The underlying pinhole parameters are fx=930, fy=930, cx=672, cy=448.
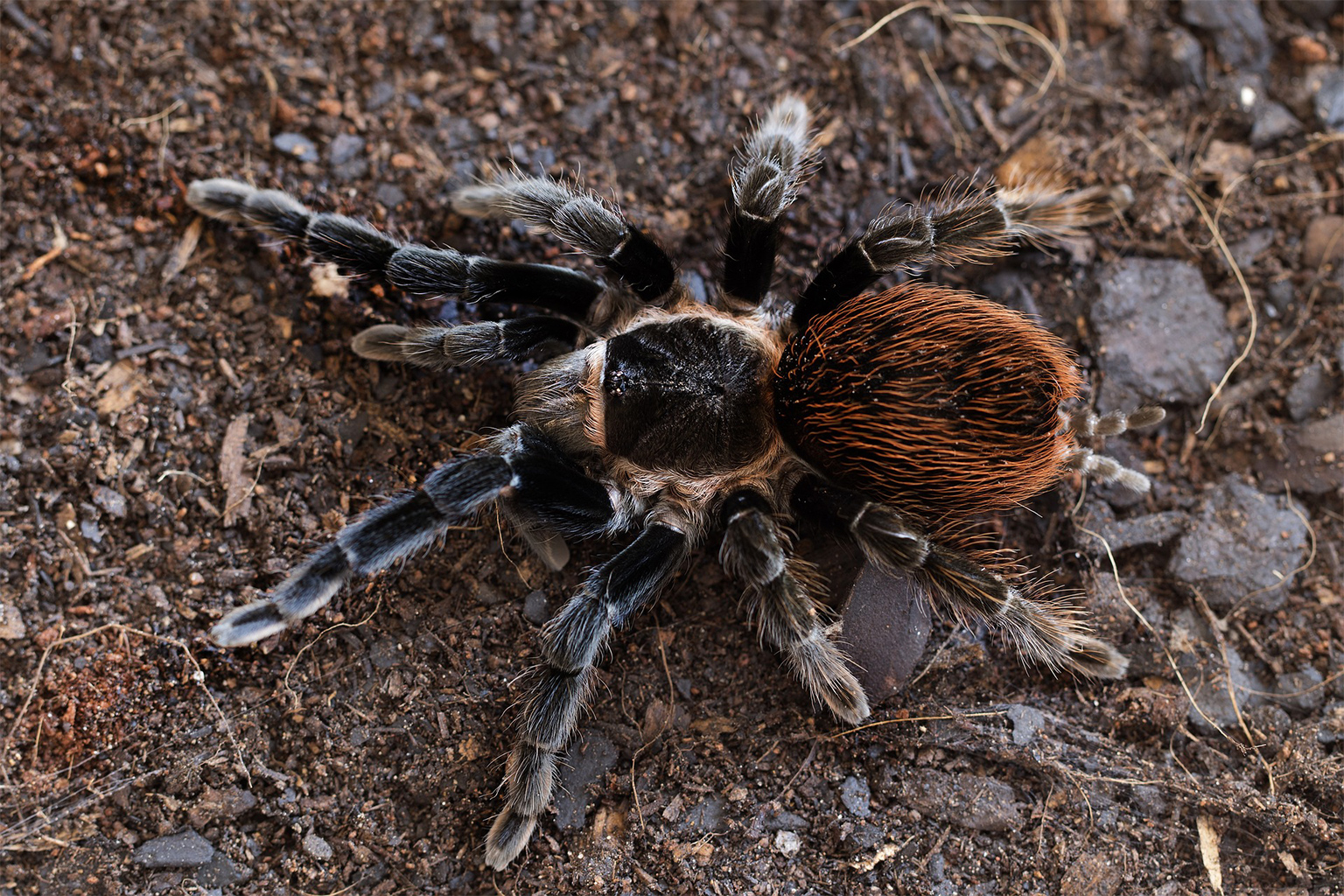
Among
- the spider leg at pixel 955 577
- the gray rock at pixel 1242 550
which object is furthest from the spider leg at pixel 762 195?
the gray rock at pixel 1242 550

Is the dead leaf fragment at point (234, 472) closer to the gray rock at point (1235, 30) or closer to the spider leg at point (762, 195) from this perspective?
the spider leg at point (762, 195)

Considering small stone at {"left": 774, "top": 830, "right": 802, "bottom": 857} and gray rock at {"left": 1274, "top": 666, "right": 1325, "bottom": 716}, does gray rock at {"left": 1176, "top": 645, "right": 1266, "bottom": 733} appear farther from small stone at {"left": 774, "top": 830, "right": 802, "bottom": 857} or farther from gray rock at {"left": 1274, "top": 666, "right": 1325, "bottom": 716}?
small stone at {"left": 774, "top": 830, "right": 802, "bottom": 857}

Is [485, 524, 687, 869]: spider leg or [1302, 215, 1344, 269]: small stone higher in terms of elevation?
[1302, 215, 1344, 269]: small stone

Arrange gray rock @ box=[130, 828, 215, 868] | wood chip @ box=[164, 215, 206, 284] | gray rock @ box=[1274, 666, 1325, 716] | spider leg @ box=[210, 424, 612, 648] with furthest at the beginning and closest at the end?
wood chip @ box=[164, 215, 206, 284] → gray rock @ box=[1274, 666, 1325, 716] → gray rock @ box=[130, 828, 215, 868] → spider leg @ box=[210, 424, 612, 648]

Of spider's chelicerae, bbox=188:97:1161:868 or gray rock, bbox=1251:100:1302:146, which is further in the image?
gray rock, bbox=1251:100:1302:146

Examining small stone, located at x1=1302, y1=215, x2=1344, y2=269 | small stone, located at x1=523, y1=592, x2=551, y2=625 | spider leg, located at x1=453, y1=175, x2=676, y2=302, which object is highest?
spider leg, located at x1=453, y1=175, x2=676, y2=302

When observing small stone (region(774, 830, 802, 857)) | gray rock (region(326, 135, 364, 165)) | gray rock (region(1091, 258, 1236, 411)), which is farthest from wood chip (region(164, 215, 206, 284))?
gray rock (region(1091, 258, 1236, 411))

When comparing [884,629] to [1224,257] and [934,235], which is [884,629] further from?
[1224,257]
